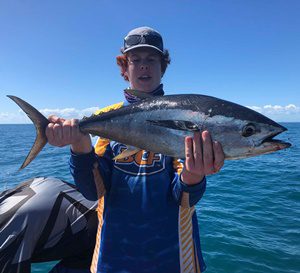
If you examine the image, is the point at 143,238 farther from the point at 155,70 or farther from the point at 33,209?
the point at 155,70

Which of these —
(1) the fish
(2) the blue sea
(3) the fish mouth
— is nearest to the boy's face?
(1) the fish

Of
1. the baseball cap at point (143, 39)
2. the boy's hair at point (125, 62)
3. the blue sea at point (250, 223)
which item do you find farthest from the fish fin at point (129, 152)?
the blue sea at point (250, 223)

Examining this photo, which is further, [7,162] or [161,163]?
[7,162]

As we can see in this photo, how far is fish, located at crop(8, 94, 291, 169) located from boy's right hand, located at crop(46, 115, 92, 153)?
0.37 metres

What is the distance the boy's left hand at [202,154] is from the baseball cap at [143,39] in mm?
1448

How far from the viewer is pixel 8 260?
327 cm

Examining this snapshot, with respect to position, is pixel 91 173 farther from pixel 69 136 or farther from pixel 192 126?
pixel 192 126

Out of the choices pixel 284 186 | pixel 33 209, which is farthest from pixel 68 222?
pixel 284 186

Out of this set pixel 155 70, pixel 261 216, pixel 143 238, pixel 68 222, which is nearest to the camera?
pixel 143 238

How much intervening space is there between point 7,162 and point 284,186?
18.4 metres

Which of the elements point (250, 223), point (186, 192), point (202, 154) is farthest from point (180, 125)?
point (250, 223)

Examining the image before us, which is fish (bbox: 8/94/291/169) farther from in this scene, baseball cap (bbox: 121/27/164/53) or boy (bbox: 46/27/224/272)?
baseball cap (bbox: 121/27/164/53)

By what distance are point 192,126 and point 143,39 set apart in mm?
1459

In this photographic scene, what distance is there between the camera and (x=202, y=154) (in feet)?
8.41
